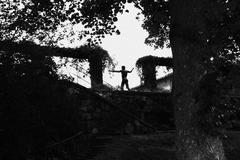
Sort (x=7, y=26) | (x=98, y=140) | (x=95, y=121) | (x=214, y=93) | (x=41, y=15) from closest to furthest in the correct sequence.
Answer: (x=214, y=93) → (x=7, y=26) → (x=41, y=15) → (x=98, y=140) → (x=95, y=121)

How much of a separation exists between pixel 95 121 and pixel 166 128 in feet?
11.9

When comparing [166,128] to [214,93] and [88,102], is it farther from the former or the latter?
[214,93]

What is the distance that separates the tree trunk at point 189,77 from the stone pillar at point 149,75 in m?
11.4

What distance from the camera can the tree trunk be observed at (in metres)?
10.3

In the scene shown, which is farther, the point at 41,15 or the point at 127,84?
the point at 127,84

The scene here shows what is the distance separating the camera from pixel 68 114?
16.0 meters

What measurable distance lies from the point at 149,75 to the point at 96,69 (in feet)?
11.3

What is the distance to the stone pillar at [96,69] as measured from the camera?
2091 cm

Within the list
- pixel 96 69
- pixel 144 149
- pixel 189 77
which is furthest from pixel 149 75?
pixel 189 77

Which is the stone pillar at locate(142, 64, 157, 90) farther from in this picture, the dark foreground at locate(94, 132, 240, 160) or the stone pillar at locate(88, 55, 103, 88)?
the dark foreground at locate(94, 132, 240, 160)

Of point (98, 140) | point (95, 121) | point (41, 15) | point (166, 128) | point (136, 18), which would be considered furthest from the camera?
point (166, 128)

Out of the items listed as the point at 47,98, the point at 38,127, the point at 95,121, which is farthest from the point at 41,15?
the point at 95,121

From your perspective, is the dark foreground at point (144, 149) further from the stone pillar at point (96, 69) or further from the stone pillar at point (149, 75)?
the stone pillar at point (149, 75)

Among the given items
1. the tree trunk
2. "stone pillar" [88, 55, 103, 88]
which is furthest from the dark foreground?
"stone pillar" [88, 55, 103, 88]
